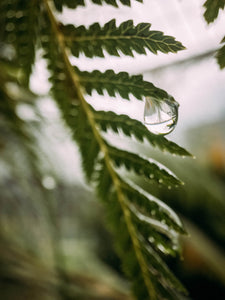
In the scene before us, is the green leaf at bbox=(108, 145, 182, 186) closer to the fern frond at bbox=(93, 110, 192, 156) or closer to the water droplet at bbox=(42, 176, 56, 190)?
the fern frond at bbox=(93, 110, 192, 156)

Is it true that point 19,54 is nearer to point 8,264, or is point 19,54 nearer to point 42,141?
point 42,141

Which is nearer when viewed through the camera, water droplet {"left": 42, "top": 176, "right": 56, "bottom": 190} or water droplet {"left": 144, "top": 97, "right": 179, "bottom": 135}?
water droplet {"left": 144, "top": 97, "right": 179, "bottom": 135}

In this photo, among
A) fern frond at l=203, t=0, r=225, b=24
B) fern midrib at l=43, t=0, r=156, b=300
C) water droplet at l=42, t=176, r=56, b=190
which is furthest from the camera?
water droplet at l=42, t=176, r=56, b=190

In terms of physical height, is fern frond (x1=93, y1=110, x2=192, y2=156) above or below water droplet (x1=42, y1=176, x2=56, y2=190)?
below

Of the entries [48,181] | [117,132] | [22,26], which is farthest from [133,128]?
[48,181]

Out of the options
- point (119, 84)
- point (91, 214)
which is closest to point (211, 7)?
point (119, 84)

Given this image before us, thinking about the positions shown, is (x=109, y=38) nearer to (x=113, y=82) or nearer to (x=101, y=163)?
(x=113, y=82)

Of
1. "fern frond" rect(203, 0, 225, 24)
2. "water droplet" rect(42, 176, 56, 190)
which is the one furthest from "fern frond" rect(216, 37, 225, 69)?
"water droplet" rect(42, 176, 56, 190)
